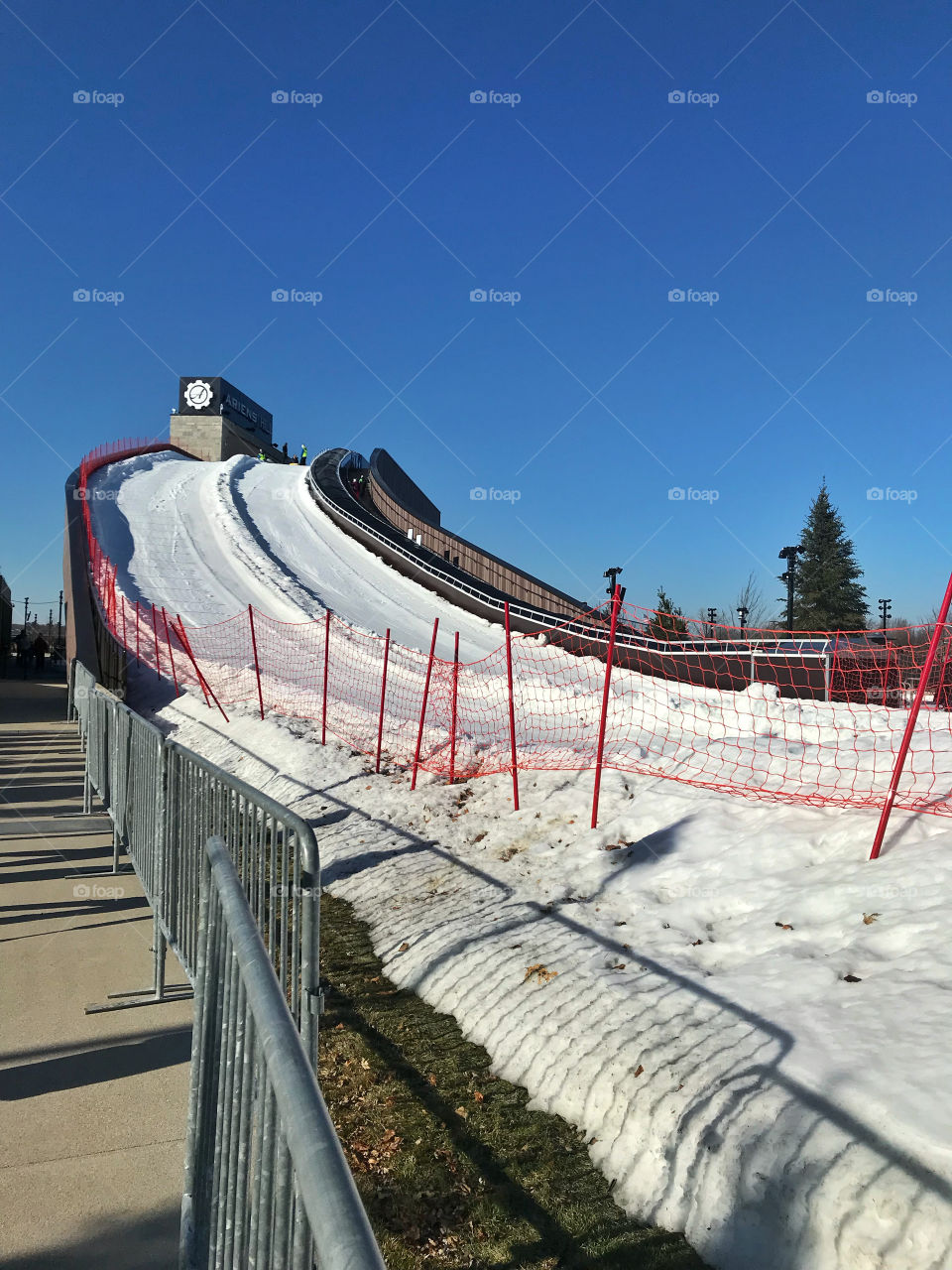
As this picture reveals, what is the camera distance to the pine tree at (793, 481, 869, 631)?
5769 centimetres

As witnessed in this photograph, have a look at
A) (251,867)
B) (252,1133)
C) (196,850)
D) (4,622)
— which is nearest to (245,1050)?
(252,1133)

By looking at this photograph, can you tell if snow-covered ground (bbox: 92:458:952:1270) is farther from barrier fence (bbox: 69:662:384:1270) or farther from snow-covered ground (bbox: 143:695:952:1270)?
barrier fence (bbox: 69:662:384:1270)

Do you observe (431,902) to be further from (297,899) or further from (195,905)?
(297,899)

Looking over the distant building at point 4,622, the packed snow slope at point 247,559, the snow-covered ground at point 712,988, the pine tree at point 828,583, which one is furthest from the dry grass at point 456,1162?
the pine tree at point 828,583

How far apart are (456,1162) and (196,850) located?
194cm

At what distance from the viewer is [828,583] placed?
58375mm

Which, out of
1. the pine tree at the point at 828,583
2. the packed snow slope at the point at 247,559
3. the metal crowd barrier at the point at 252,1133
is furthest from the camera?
the pine tree at the point at 828,583

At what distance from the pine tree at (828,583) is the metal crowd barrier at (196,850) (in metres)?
54.6

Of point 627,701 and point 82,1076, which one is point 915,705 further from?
point 627,701

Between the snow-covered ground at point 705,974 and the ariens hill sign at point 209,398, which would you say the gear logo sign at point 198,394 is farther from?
the snow-covered ground at point 705,974

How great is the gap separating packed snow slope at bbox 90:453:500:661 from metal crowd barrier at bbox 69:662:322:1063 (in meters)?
17.6

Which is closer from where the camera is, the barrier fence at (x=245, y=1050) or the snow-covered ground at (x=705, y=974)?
the barrier fence at (x=245, y=1050)

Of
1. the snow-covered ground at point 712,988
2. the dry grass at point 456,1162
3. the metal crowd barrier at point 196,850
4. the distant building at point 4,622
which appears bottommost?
the dry grass at point 456,1162

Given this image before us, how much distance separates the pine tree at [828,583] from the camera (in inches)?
2271
